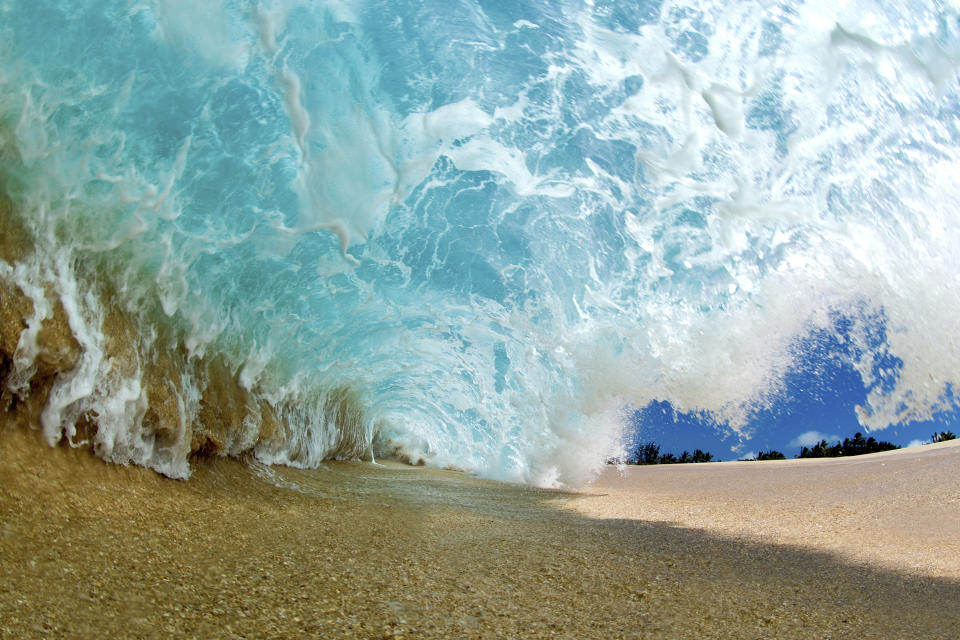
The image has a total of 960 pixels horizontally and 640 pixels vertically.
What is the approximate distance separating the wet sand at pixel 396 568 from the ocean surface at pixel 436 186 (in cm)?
81

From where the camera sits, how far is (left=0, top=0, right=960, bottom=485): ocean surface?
523 cm

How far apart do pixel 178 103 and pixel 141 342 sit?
7.47ft

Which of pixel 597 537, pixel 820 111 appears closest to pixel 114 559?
pixel 597 537

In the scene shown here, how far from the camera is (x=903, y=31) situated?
6664mm

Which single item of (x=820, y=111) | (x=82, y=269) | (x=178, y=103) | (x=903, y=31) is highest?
(x=903, y=31)

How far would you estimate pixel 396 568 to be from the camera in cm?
394

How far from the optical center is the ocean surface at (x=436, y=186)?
17.1ft

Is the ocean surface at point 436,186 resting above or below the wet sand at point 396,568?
above

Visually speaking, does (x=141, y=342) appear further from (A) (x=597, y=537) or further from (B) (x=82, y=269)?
(A) (x=597, y=537)

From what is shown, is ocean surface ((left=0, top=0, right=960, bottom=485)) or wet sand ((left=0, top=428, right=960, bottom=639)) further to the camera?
ocean surface ((left=0, top=0, right=960, bottom=485))

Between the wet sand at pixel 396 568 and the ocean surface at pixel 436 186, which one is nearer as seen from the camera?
the wet sand at pixel 396 568

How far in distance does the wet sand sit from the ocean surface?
2.65ft

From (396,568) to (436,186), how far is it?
538 centimetres

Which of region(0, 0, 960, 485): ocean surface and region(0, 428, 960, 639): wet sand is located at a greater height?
region(0, 0, 960, 485): ocean surface
